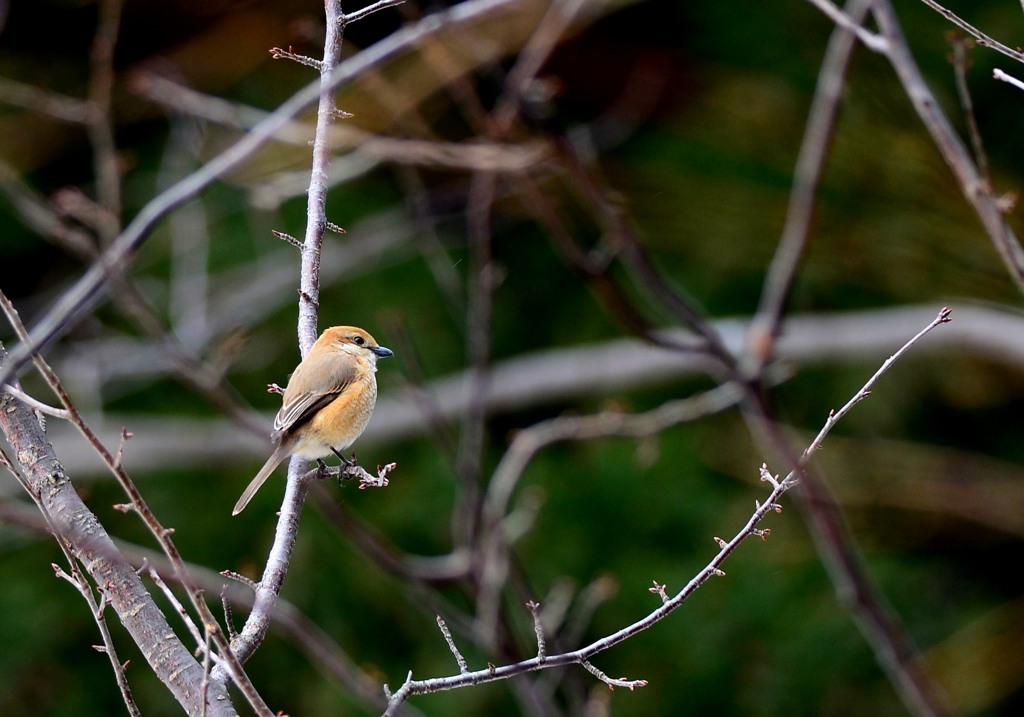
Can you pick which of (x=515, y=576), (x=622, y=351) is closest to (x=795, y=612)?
(x=622, y=351)

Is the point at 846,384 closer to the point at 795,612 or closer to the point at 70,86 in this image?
the point at 795,612

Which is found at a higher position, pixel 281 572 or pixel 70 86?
pixel 70 86

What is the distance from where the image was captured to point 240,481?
572cm

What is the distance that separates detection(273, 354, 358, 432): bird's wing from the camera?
7.29ft

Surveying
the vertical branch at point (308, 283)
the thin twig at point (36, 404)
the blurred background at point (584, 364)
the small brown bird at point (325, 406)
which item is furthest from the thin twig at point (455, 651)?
the blurred background at point (584, 364)

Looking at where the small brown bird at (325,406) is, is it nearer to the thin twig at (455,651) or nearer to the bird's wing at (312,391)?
the bird's wing at (312,391)

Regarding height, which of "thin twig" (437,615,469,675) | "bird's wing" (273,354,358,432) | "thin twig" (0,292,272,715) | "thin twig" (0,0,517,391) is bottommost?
"thin twig" (437,615,469,675)

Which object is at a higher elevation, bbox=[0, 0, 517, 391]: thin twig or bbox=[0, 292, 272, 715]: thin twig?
bbox=[0, 0, 517, 391]: thin twig

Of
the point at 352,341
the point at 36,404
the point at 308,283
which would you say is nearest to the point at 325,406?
the point at 352,341

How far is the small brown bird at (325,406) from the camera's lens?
222cm

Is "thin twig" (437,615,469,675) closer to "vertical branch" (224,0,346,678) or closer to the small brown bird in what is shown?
"vertical branch" (224,0,346,678)

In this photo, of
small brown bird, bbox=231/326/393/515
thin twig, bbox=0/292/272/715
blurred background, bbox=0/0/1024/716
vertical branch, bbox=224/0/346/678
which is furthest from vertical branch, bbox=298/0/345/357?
blurred background, bbox=0/0/1024/716

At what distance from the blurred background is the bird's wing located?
222 cm

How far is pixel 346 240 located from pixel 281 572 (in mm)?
4161
